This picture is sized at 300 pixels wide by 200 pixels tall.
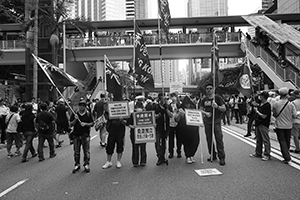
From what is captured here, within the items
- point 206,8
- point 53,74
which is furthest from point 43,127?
point 206,8

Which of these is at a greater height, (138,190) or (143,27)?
(143,27)

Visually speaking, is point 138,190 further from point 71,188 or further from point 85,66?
point 85,66

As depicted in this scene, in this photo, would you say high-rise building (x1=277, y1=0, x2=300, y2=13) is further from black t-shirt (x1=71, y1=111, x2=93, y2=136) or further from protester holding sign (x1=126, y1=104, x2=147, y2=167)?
black t-shirt (x1=71, y1=111, x2=93, y2=136)

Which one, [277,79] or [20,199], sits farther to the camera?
[277,79]

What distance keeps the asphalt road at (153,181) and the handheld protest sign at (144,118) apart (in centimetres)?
111

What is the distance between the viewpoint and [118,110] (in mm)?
6930

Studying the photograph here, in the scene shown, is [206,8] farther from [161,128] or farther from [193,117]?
[161,128]

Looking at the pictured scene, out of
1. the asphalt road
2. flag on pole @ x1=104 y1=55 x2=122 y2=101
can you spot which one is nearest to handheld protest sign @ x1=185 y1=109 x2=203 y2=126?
the asphalt road

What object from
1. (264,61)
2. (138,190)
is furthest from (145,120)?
(264,61)

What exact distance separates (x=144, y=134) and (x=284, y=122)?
354cm

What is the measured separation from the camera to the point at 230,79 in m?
37.3

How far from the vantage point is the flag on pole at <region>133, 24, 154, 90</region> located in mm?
7168

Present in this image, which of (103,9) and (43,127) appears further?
(103,9)

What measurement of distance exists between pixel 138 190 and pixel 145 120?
2201 mm
